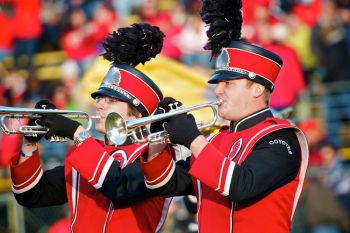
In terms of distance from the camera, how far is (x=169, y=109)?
5.41 meters

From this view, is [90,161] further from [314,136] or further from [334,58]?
[334,58]

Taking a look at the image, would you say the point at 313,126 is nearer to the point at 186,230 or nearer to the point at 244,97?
the point at 186,230

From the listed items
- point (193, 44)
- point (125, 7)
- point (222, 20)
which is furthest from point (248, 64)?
point (125, 7)

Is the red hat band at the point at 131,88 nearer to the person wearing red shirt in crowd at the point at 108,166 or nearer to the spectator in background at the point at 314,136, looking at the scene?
the person wearing red shirt in crowd at the point at 108,166

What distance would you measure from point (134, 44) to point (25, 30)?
8117 mm

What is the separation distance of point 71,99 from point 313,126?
3070 millimetres

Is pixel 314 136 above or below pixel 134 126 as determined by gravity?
above

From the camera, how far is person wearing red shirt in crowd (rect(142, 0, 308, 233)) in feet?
Result: 17.2

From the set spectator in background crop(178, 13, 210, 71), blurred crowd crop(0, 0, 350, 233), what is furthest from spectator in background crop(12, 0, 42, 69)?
spectator in background crop(178, 13, 210, 71)

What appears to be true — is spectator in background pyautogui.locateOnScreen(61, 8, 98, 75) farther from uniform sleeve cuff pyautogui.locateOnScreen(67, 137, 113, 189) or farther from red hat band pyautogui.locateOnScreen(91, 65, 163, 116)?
uniform sleeve cuff pyautogui.locateOnScreen(67, 137, 113, 189)

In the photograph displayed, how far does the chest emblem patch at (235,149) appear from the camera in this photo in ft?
18.2

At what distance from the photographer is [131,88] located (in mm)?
6453

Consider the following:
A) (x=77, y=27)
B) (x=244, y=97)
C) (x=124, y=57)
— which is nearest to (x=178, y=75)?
(x=77, y=27)

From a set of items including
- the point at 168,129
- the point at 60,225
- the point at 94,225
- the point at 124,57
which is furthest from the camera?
the point at 60,225
